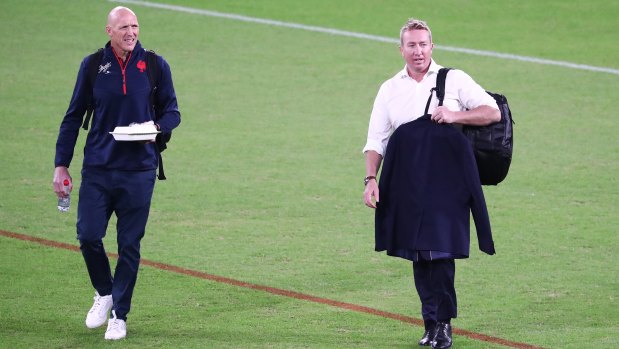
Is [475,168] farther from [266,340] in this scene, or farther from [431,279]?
[266,340]

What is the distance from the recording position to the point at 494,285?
34.5 ft

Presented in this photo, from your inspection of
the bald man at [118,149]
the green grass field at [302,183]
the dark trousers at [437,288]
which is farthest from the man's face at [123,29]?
the dark trousers at [437,288]

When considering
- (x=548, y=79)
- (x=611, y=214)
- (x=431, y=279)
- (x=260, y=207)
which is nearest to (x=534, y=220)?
(x=611, y=214)

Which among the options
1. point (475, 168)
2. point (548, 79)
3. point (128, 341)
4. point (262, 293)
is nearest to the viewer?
point (475, 168)

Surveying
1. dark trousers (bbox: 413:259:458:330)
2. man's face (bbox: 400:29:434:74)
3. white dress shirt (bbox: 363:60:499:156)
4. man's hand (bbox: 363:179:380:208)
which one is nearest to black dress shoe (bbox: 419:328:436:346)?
dark trousers (bbox: 413:259:458:330)

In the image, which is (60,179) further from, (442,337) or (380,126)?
(442,337)

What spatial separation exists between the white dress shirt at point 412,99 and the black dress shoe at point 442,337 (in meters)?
1.14

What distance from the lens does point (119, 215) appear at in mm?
8719

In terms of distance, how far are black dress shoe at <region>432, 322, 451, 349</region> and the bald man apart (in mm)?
1987

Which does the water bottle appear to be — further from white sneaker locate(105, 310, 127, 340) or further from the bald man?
white sneaker locate(105, 310, 127, 340)

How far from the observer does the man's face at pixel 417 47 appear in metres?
8.13

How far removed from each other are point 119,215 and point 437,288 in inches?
82.5

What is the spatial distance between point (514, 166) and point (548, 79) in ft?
15.6

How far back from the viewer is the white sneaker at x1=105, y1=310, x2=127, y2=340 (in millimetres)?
8742
